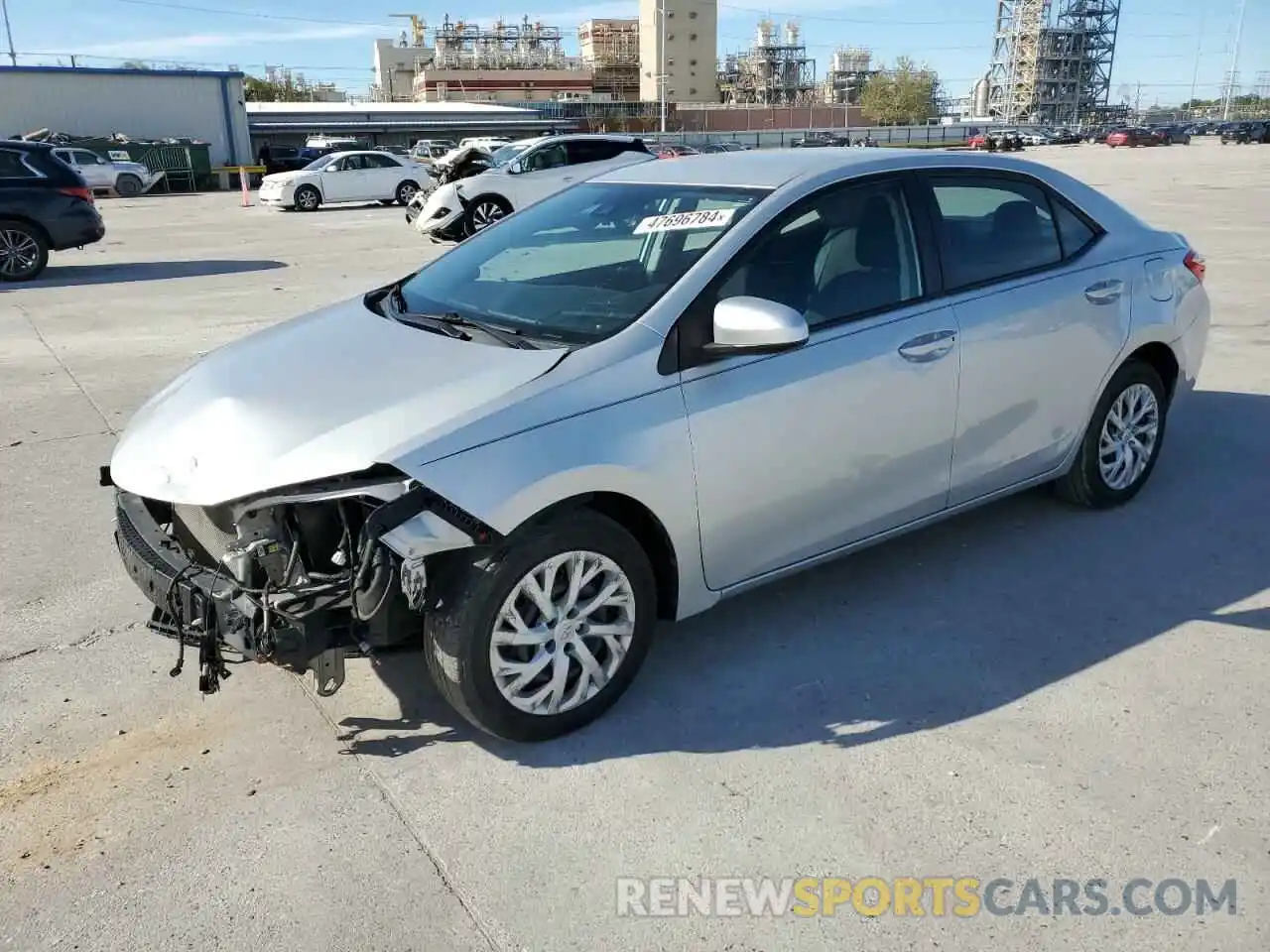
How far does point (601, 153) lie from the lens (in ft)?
66.4

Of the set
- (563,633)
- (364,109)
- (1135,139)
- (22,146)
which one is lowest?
(1135,139)

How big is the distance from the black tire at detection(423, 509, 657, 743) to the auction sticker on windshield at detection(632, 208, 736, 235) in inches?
48.0

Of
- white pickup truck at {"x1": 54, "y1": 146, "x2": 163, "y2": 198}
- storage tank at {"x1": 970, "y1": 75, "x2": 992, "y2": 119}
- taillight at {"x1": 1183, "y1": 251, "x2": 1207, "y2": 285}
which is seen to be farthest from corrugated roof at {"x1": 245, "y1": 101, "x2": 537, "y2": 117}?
storage tank at {"x1": 970, "y1": 75, "x2": 992, "y2": 119}

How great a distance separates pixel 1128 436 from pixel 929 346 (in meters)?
1.66

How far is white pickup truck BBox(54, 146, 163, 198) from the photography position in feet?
110

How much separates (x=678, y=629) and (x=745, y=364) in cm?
111

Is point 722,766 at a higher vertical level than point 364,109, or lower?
lower

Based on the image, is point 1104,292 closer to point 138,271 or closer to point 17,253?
point 17,253

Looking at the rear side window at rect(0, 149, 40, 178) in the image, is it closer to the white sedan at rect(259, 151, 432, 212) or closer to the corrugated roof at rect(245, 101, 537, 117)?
the white sedan at rect(259, 151, 432, 212)

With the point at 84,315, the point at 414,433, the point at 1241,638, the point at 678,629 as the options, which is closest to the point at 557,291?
the point at 414,433

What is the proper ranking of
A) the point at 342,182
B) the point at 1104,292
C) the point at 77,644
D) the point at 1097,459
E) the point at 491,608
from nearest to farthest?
the point at 491,608 < the point at 77,644 < the point at 1104,292 < the point at 1097,459 < the point at 342,182

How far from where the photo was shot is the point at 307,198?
2698cm

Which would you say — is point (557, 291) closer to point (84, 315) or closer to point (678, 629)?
point (678, 629)

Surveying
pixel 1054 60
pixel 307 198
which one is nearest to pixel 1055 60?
pixel 1054 60
